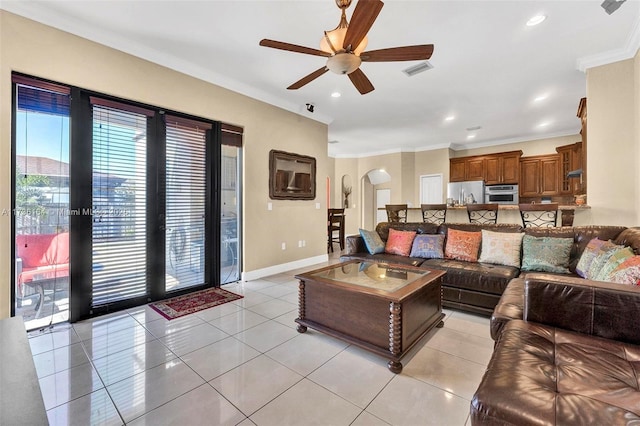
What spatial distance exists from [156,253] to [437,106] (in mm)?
4919

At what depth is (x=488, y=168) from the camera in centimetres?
721

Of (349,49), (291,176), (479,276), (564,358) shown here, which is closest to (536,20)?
(349,49)

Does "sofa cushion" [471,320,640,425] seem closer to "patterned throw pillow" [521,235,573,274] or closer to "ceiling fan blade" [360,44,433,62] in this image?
"patterned throw pillow" [521,235,573,274]

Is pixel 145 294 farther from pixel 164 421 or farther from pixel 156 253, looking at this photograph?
pixel 164 421

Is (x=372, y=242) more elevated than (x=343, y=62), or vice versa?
(x=343, y=62)

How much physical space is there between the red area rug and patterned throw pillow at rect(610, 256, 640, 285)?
11.2ft

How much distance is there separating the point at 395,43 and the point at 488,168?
18.0ft

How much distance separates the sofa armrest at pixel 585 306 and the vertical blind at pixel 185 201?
3560mm

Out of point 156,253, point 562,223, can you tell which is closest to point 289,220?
point 156,253

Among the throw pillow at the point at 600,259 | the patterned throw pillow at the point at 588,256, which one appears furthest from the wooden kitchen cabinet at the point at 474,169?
the throw pillow at the point at 600,259

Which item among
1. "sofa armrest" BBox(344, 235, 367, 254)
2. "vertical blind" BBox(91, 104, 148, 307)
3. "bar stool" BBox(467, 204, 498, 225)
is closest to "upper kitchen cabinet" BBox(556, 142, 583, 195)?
"bar stool" BBox(467, 204, 498, 225)

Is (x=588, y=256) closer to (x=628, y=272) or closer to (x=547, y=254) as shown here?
(x=547, y=254)

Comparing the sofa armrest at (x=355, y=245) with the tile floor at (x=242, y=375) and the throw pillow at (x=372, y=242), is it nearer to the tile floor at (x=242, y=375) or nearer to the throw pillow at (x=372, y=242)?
the throw pillow at (x=372, y=242)

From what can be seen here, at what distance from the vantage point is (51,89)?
2.65 metres
